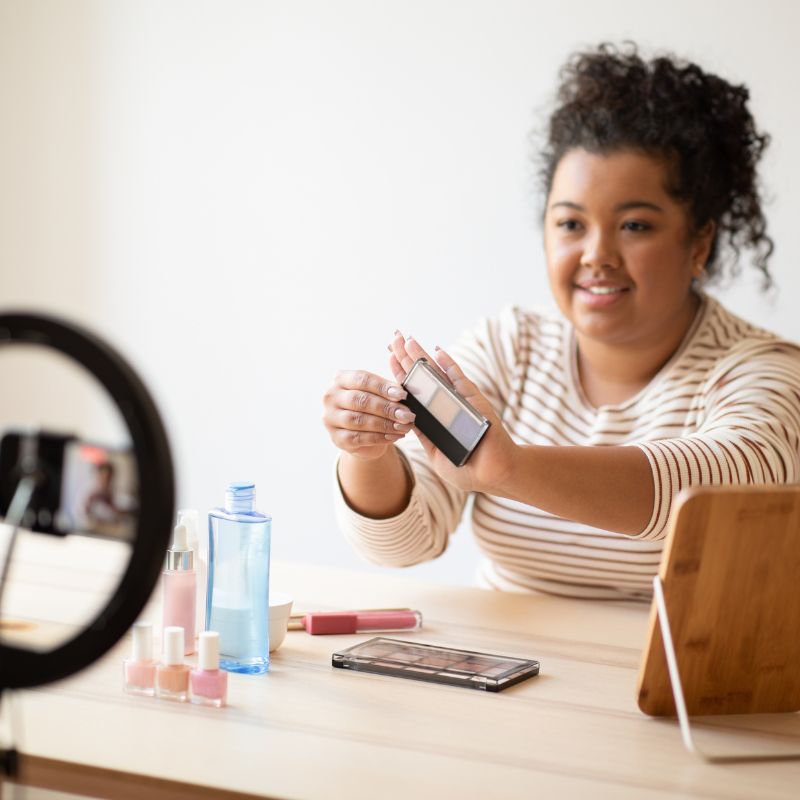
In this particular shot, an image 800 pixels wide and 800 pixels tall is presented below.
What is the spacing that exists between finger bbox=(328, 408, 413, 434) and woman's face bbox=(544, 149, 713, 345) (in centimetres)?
41

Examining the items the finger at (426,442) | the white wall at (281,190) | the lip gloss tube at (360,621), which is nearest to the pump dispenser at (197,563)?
the lip gloss tube at (360,621)

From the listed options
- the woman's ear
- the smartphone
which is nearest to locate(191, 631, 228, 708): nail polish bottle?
the smartphone

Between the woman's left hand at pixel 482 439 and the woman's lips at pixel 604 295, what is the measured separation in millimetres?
381

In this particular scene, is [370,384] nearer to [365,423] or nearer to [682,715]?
[365,423]

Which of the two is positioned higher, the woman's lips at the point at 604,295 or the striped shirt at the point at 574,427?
the woman's lips at the point at 604,295

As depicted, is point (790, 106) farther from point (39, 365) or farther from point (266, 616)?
point (39, 365)

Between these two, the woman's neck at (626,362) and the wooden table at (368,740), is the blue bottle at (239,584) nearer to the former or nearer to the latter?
the wooden table at (368,740)

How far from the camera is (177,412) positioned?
7.69 ft

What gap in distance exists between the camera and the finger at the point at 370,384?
1.07 m

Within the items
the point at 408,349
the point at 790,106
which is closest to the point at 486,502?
the point at 408,349

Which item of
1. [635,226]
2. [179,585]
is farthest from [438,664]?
[635,226]

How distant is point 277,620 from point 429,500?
42 centimetres

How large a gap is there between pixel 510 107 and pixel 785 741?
1372 mm

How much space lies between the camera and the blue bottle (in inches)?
38.2
